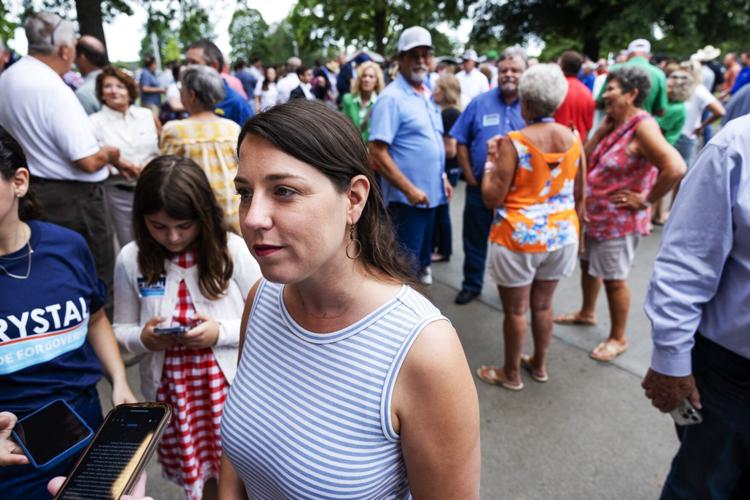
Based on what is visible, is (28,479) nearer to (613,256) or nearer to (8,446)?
(8,446)

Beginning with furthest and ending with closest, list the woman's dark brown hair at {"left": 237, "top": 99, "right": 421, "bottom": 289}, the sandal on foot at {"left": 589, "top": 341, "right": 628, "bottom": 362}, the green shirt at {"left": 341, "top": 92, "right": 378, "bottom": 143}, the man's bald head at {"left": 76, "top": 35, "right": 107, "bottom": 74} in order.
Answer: the green shirt at {"left": 341, "top": 92, "right": 378, "bottom": 143}
the man's bald head at {"left": 76, "top": 35, "right": 107, "bottom": 74}
the sandal on foot at {"left": 589, "top": 341, "right": 628, "bottom": 362}
the woman's dark brown hair at {"left": 237, "top": 99, "right": 421, "bottom": 289}

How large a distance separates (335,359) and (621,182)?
277 cm

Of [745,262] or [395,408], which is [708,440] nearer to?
[745,262]

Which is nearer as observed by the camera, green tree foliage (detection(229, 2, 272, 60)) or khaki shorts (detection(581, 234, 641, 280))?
khaki shorts (detection(581, 234, 641, 280))

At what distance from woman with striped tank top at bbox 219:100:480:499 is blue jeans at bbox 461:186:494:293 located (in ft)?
10.4

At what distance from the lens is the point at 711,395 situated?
5.31 feet

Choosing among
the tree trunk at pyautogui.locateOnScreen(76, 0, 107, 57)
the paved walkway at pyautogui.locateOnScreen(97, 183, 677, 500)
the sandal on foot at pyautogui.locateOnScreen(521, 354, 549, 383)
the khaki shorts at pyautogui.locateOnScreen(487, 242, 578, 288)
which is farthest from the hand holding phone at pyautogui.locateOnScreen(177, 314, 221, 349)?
the tree trunk at pyautogui.locateOnScreen(76, 0, 107, 57)

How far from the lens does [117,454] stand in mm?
1229

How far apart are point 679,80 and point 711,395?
484cm

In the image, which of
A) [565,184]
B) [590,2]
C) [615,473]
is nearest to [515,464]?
[615,473]

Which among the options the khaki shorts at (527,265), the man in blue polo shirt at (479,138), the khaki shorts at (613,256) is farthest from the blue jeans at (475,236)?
the khaki shorts at (527,265)

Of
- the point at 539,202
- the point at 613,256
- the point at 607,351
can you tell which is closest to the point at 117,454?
the point at 539,202

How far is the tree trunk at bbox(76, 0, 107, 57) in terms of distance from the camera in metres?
4.87

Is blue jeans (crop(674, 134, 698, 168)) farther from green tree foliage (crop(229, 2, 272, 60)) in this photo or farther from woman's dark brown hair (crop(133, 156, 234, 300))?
green tree foliage (crop(229, 2, 272, 60))
